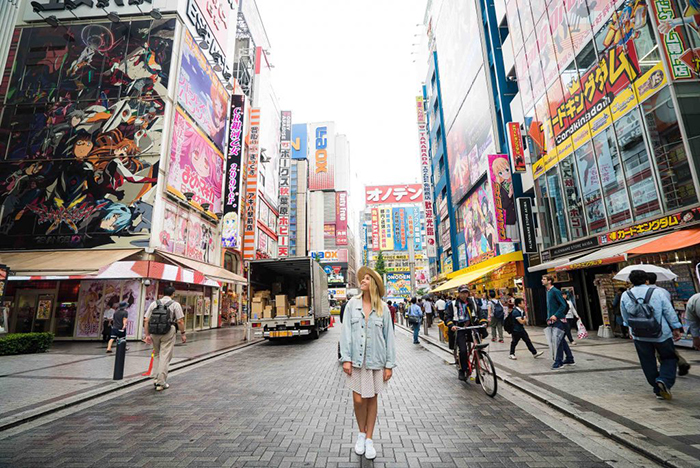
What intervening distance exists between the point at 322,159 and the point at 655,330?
9636 cm

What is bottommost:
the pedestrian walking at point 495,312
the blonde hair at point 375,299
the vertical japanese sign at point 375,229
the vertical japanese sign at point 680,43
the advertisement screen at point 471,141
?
the pedestrian walking at point 495,312

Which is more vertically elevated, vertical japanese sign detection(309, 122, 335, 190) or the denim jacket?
vertical japanese sign detection(309, 122, 335, 190)

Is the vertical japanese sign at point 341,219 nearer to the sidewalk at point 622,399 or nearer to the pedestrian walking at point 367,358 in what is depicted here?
the sidewalk at point 622,399

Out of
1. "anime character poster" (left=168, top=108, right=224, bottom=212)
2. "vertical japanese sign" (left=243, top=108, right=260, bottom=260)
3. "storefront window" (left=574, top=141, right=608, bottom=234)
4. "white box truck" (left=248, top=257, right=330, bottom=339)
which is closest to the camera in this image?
"white box truck" (left=248, top=257, right=330, bottom=339)

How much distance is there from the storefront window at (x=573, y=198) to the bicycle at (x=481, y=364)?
11.0 m

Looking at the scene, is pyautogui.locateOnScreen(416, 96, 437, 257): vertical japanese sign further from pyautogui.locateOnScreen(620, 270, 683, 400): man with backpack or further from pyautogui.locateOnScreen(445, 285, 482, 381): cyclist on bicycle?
pyautogui.locateOnScreen(620, 270, 683, 400): man with backpack

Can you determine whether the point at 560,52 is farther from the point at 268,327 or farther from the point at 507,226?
the point at 268,327

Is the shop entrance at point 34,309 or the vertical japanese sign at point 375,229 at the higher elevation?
the vertical japanese sign at point 375,229

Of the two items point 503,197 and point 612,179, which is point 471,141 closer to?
point 503,197

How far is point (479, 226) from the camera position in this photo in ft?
83.5

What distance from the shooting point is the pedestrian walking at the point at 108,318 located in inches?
547

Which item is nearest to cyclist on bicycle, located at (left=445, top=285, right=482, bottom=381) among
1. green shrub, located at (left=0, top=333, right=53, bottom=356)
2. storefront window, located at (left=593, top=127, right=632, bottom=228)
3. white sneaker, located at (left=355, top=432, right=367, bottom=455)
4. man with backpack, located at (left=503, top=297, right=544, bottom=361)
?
man with backpack, located at (left=503, top=297, right=544, bottom=361)

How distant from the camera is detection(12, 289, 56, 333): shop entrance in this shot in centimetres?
1526

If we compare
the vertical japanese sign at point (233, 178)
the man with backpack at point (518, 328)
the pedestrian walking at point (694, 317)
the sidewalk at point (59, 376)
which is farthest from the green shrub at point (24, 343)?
the pedestrian walking at point (694, 317)
